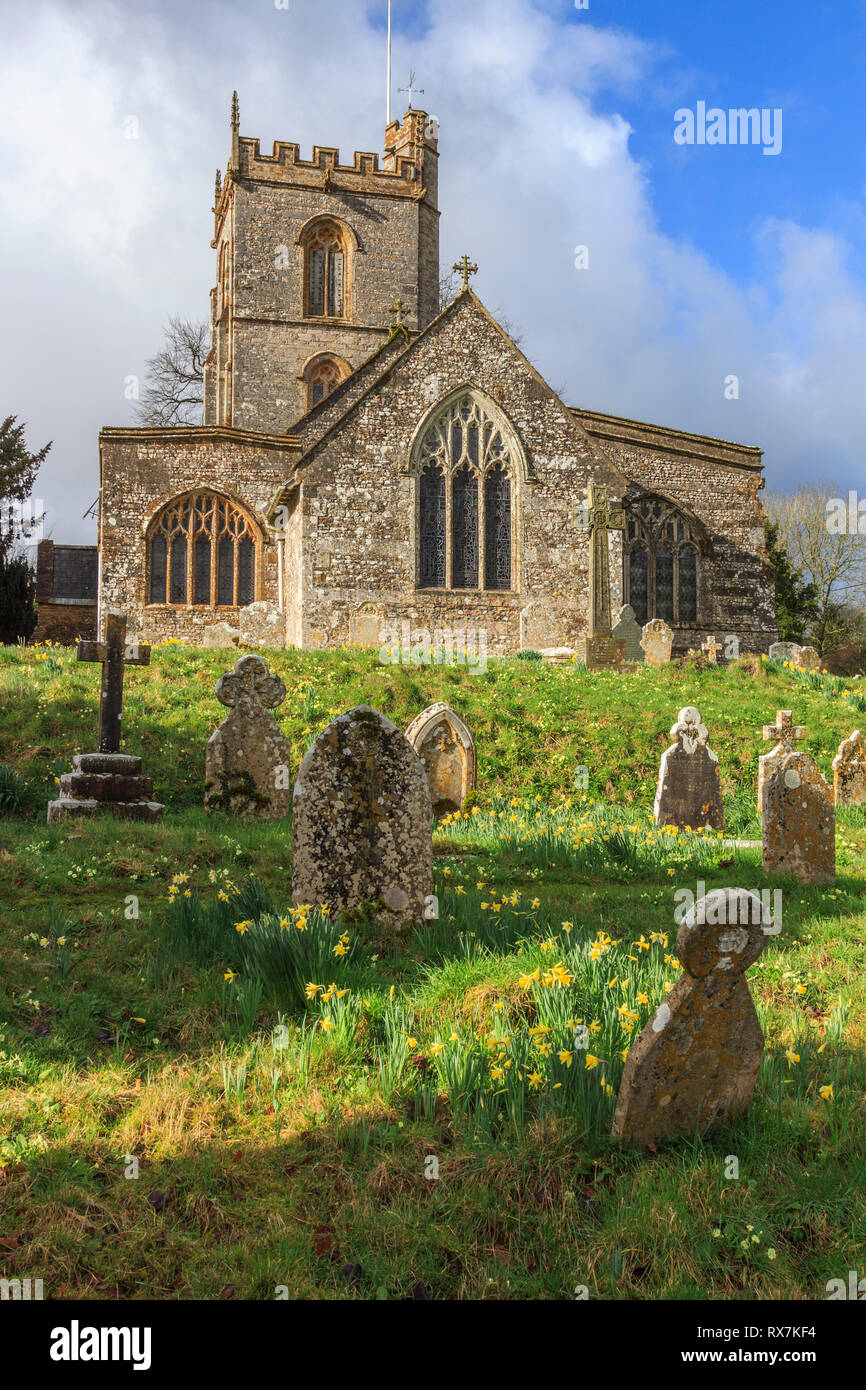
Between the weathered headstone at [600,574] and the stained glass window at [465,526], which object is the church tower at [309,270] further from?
the weathered headstone at [600,574]

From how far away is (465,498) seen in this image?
819 inches

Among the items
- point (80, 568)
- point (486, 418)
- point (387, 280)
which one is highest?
point (387, 280)

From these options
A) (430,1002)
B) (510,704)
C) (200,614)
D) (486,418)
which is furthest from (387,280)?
(430,1002)

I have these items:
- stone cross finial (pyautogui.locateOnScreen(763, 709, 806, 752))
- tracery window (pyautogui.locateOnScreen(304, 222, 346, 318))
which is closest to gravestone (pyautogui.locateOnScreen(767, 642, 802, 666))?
stone cross finial (pyautogui.locateOnScreen(763, 709, 806, 752))

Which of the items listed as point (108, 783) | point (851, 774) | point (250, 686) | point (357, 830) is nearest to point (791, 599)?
point (851, 774)

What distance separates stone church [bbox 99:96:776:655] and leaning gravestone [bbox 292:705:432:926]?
1423 centimetres

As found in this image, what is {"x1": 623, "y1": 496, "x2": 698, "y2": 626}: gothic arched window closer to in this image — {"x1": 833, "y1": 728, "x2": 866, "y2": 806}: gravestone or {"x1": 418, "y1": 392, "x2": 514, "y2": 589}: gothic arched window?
{"x1": 418, "y1": 392, "x2": 514, "y2": 589}: gothic arched window

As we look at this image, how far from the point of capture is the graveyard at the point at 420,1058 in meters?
2.95

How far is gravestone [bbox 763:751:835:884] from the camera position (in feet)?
22.6

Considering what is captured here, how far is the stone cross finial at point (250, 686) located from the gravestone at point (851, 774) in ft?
20.0
